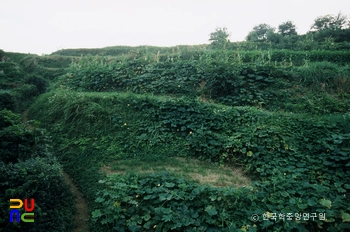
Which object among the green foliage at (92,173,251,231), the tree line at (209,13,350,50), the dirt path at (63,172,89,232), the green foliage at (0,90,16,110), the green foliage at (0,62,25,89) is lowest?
the dirt path at (63,172,89,232)

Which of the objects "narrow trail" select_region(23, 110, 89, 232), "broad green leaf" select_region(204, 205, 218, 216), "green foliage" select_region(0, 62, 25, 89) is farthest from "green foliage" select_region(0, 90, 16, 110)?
"broad green leaf" select_region(204, 205, 218, 216)

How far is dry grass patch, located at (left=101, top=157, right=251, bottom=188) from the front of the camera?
4926mm

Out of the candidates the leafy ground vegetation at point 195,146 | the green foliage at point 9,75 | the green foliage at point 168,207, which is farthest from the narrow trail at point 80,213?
the green foliage at point 9,75

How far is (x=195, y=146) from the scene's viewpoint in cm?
603

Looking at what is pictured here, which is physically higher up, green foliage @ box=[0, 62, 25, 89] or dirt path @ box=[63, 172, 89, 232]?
green foliage @ box=[0, 62, 25, 89]

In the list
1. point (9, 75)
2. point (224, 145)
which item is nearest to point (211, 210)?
point (224, 145)

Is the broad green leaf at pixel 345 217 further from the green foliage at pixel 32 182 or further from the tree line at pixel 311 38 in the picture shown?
the tree line at pixel 311 38

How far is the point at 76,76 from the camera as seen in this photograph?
10711 millimetres

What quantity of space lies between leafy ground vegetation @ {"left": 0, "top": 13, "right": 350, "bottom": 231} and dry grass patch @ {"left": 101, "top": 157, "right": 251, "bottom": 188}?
25mm

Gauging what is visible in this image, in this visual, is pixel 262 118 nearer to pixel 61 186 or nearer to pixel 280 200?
pixel 280 200

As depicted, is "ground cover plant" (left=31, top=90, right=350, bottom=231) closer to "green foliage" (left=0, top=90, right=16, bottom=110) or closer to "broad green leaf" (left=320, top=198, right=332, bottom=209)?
"broad green leaf" (left=320, top=198, right=332, bottom=209)

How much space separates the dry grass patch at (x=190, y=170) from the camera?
4926 millimetres

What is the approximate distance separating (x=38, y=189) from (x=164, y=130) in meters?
3.47

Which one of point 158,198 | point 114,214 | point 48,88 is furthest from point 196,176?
point 48,88
